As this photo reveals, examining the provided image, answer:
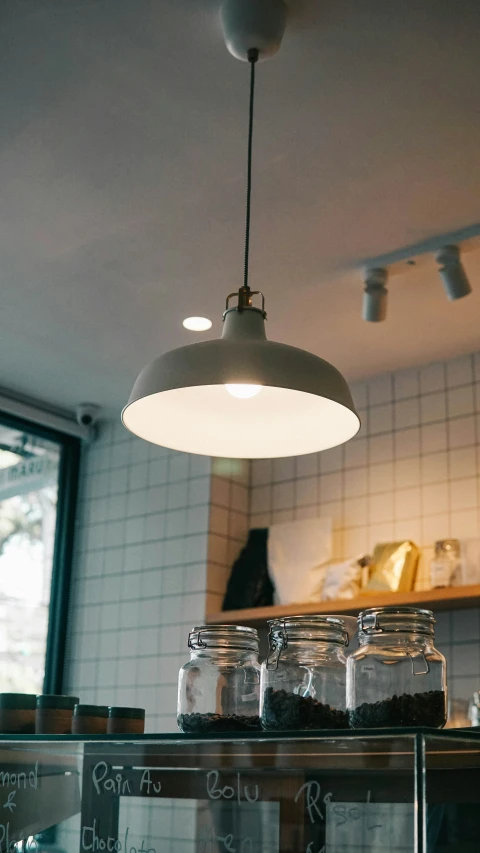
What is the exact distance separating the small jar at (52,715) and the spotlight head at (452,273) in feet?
5.80

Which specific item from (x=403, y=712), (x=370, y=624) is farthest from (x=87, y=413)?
(x=403, y=712)

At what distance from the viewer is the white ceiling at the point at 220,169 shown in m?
2.26

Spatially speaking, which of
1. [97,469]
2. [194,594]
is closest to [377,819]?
[194,594]

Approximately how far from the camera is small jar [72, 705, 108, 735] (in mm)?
1774

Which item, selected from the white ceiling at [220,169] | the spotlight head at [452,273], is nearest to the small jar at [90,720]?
the white ceiling at [220,169]

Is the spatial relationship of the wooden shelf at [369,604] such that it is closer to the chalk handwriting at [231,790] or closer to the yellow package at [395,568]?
the yellow package at [395,568]

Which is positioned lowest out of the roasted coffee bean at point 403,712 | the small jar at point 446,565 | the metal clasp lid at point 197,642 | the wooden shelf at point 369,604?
the roasted coffee bean at point 403,712

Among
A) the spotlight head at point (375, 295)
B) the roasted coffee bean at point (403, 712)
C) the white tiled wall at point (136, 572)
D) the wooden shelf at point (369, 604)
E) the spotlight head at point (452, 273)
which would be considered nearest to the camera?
the roasted coffee bean at point (403, 712)

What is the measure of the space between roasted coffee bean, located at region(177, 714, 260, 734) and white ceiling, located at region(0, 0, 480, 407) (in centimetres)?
149

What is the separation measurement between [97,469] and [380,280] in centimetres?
203

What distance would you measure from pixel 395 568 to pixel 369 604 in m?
0.19

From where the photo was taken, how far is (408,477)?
3.97 m

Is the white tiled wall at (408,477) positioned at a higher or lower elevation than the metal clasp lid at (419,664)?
higher

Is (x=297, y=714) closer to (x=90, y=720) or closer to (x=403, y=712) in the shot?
(x=403, y=712)
